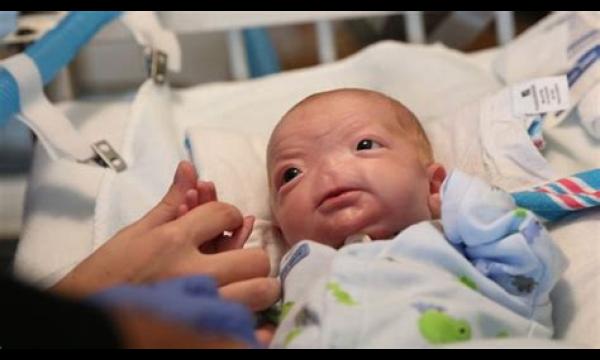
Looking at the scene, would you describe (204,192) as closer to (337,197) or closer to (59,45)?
(337,197)

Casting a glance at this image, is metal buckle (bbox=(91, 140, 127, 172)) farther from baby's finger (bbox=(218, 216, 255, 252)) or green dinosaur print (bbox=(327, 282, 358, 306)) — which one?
Result: green dinosaur print (bbox=(327, 282, 358, 306))

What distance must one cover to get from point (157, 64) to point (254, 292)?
0.49m

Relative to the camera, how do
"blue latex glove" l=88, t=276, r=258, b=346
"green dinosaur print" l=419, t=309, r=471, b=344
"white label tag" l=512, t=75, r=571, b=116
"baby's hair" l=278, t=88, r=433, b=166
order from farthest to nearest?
"white label tag" l=512, t=75, r=571, b=116, "baby's hair" l=278, t=88, r=433, b=166, "green dinosaur print" l=419, t=309, r=471, b=344, "blue latex glove" l=88, t=276, r=258, b=346

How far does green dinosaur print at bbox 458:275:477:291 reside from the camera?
753 mm

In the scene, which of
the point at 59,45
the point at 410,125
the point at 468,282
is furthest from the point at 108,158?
the point at 468,282

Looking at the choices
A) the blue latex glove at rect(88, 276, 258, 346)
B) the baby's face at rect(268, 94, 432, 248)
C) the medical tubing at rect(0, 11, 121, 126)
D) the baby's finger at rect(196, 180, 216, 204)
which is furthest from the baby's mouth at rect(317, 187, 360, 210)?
the medical tubing at rect(0, 11, 121, 126)

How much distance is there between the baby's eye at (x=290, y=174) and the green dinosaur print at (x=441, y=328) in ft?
0.79

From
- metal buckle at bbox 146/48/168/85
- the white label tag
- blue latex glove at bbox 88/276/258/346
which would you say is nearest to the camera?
blue latex glove at bbox 88/276/258/346

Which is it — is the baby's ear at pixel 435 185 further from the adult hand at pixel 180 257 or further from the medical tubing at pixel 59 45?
the medical tubing at pixel 59 45

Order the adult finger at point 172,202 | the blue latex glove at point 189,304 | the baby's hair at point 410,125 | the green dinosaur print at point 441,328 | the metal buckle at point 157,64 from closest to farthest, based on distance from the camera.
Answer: the blue latex glove at point 189,304, the green dinosaur print at point 441,328, the adult finger at point 172,202, the baby's hair at point 410,125, the metal buckle at point 157,64

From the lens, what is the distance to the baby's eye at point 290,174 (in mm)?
886

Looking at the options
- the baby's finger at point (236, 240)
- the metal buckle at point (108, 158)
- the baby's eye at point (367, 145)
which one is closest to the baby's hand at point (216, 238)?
the baby's finger at point (236, 240)

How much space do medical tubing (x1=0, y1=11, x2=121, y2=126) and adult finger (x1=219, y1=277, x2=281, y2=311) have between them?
0.39 metres
